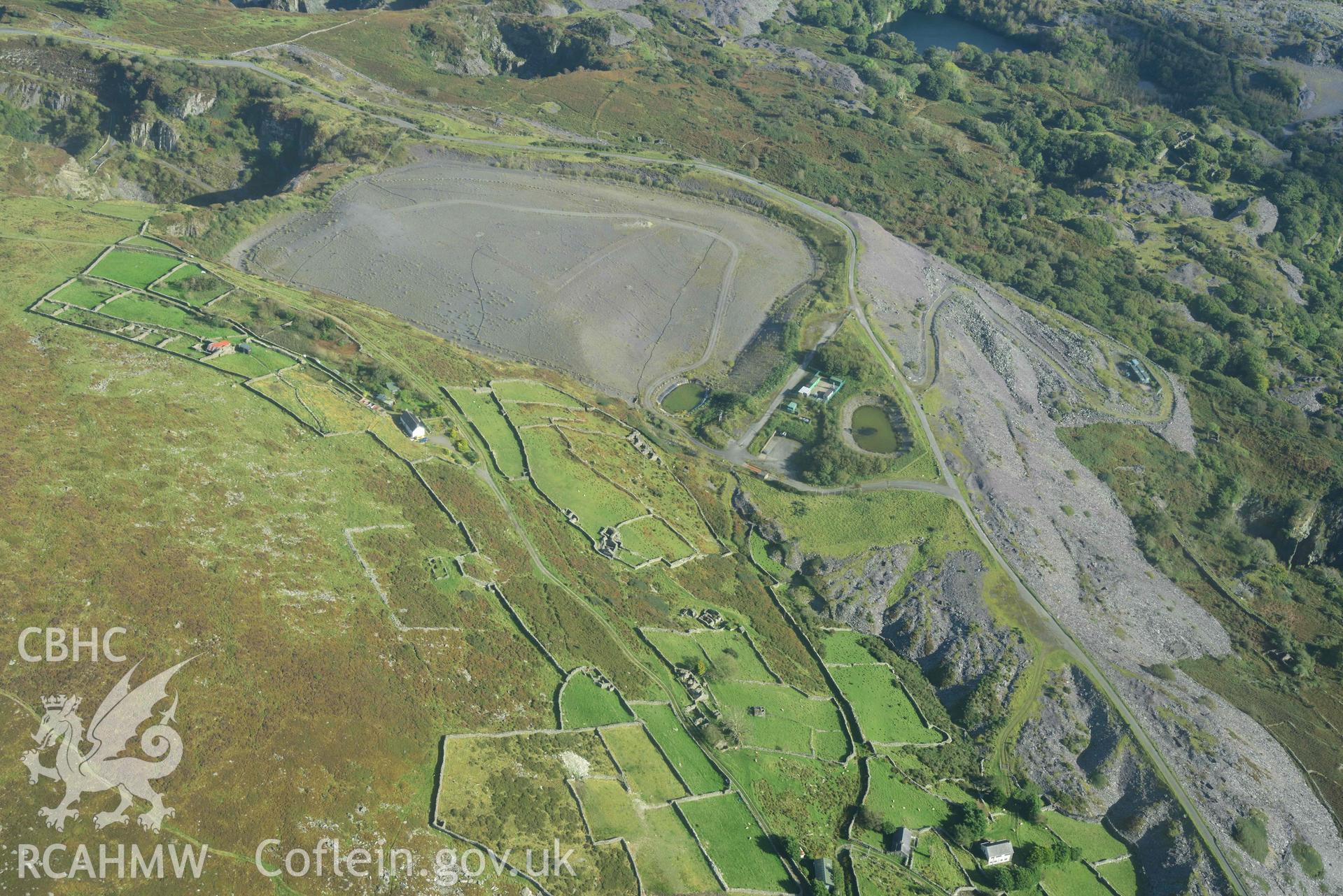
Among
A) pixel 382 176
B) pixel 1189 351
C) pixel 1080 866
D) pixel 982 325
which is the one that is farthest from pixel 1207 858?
pixel 382 176

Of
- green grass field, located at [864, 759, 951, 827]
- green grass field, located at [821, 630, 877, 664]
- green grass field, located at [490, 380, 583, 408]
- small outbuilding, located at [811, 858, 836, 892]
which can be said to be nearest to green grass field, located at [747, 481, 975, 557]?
green grass field, located at [821, 630, 877, 664]

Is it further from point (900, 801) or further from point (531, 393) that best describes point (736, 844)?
point (531, 393)

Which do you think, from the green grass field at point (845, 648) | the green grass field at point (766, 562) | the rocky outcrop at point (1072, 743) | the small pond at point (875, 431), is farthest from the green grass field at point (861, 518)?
the rocky outcrop at point (1072, 743)

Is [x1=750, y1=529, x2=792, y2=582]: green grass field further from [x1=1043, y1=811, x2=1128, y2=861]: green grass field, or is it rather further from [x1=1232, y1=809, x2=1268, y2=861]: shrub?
[x1=1232, y1=809, x2=1268, y2=861]: shrub

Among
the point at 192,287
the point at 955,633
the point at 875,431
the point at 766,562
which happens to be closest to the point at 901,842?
the point at 955,633

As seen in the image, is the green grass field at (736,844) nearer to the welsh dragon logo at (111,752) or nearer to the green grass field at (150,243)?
the welsh dragon logo at (111,752)

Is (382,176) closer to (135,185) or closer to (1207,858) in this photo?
(135,185)
